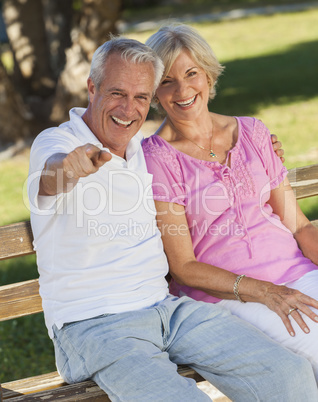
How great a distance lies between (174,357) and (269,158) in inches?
44.1

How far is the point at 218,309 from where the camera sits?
9.53ft

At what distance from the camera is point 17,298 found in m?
3.13

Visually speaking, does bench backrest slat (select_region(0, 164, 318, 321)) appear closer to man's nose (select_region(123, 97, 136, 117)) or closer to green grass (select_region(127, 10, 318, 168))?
man's nose (select_region(123, 97, 136, 117))

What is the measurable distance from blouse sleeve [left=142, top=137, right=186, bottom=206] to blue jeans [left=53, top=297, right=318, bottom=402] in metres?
0.49

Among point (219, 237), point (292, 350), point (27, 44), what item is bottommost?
point (292, 350)

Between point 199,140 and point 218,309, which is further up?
point 199,140

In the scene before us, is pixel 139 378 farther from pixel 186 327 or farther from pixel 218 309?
pixel 218 309

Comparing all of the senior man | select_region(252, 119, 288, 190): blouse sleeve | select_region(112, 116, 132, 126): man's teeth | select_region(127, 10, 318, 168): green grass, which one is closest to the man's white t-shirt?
the senior man

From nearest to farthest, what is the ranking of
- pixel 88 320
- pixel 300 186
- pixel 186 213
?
1. pixel 88 320
2. pixel 186 213
3. pixel 300 186

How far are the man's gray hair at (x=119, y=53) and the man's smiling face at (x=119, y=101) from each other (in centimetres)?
2

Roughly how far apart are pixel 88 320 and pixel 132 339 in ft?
0.66

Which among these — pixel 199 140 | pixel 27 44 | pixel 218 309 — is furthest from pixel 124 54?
pixel 27 44

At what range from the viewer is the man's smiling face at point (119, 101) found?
2846mm

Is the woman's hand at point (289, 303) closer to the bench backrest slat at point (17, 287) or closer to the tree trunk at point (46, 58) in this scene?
the bench backrest slat at point (17, 287)
